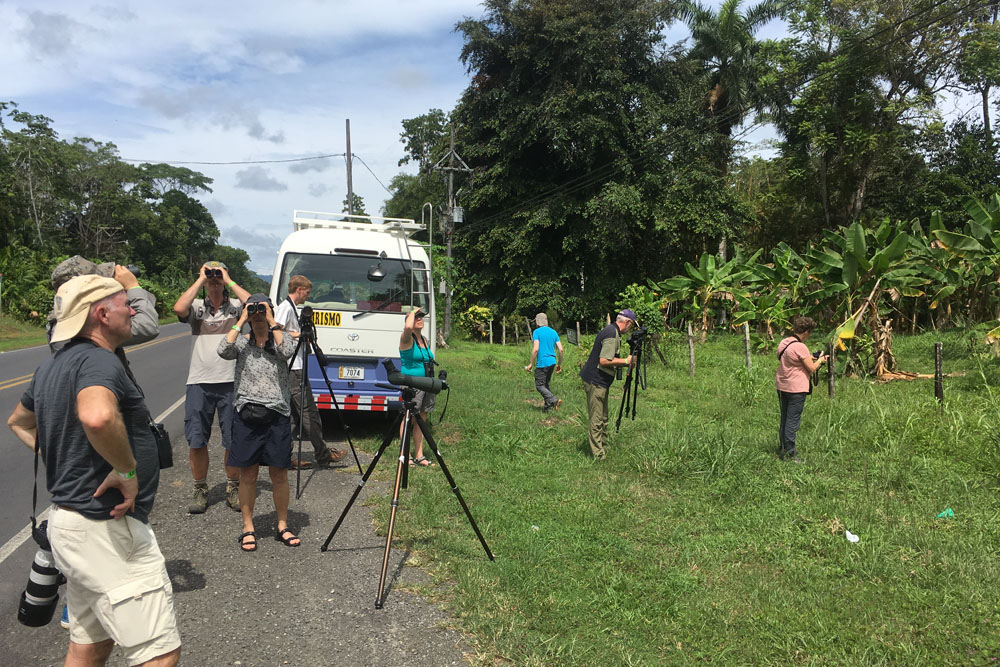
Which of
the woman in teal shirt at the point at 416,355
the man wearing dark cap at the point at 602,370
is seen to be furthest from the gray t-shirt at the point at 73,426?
the man wearing dark cap at the point at 602,370

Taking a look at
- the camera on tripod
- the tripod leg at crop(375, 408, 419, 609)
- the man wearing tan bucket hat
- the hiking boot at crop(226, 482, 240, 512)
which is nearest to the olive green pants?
the camera on tripod

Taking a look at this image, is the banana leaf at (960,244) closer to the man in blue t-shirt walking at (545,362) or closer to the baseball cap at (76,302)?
the man in blue t-shirt walking at (545,362)

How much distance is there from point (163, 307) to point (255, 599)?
48.3 meters

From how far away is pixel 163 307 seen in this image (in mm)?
47125

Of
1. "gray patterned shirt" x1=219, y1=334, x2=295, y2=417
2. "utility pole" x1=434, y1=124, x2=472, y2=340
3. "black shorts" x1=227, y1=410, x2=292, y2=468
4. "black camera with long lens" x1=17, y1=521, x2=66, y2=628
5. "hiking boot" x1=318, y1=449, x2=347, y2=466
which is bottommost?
"hiking boot" x1=318, y1=449, x2=347, y2=466

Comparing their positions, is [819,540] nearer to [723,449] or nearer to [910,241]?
[723,449]

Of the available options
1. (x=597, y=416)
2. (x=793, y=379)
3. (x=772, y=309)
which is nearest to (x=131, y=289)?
(x=597, y=416)

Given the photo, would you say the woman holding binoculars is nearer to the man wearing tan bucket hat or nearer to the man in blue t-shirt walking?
the man wearing tan bucket hat

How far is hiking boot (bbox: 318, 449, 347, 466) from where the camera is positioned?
7281 millimetres

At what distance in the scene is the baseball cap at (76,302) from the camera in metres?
2.56

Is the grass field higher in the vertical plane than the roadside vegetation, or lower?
lower

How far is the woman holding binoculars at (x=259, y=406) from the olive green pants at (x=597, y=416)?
3.52 meters

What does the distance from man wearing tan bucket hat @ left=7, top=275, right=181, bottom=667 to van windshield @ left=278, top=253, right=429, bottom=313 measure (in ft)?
19.0

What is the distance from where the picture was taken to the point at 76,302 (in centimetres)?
260
